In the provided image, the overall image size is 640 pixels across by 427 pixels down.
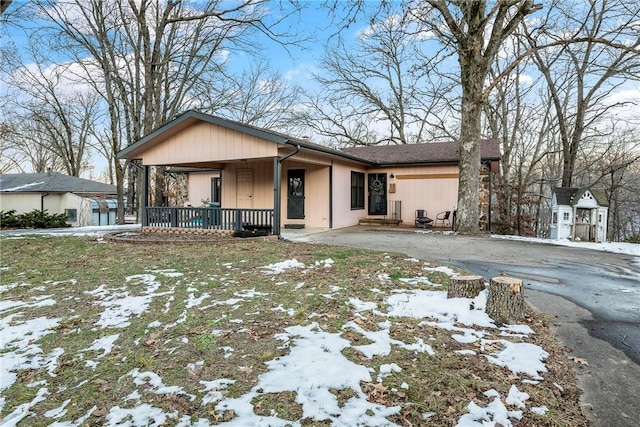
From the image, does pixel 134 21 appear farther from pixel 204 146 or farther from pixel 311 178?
pixel 311 178

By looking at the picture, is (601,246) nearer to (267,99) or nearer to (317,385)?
(317,385)

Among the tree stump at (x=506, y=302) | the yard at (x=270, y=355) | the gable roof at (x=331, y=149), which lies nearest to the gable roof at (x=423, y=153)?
the gable roof at (x=331, y=149)

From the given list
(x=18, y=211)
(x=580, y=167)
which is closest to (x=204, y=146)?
(x=18, y=211)

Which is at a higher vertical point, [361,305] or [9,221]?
[9,221]

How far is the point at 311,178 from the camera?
12.8 metres

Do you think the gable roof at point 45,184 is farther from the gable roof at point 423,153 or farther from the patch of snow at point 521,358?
the patch of snow at point 521,358

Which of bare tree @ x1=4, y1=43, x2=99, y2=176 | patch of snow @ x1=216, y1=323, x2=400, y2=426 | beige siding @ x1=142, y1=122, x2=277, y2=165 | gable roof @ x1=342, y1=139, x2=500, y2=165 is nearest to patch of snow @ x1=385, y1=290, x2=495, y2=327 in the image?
patch of snow @ x1=216, y1=323, x2=400, y2=426

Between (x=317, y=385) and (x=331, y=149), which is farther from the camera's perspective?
(x=331, y=149)

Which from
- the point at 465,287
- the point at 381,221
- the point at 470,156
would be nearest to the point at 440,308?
the point at 465,287

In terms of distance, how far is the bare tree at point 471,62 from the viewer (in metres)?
10.2

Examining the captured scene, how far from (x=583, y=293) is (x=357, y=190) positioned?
10.0 meters

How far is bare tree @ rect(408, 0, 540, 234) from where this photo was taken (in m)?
10.2

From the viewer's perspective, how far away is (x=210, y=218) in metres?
11.0

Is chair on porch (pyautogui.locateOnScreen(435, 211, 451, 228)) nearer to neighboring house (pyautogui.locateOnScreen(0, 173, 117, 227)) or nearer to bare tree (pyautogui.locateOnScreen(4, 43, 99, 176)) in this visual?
neighboring house (pyautogui.locateOnScreen(0, 173, 117, 227))
